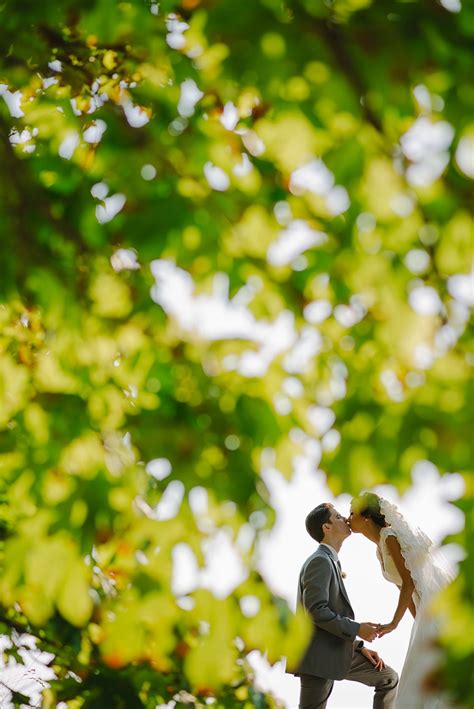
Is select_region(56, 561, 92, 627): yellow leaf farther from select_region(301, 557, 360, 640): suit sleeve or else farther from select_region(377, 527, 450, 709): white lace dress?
select_region(377, 527, 450, 709): white lace dress

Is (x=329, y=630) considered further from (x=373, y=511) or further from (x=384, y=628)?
(x=373, y=511)

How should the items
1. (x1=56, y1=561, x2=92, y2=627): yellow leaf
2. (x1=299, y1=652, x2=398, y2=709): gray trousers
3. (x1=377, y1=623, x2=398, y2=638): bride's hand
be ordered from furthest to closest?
(x1=377, y1=623, x2=398, y2=638): bride's hand → (x1=299, y1=652, x2=398, y2=709): gray trousers → (x1=56, y1=561, x2=92, y2=627): yellow leaf

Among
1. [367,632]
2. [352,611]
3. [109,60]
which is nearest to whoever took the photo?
[109,60]

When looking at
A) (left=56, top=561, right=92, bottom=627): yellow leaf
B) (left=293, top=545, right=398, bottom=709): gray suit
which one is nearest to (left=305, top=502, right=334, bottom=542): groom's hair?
(left=293, top=545, right=398, bottom=709): gray suit

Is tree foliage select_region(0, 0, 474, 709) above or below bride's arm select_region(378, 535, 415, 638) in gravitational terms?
above

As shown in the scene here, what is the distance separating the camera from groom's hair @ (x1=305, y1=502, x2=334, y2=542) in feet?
16.6

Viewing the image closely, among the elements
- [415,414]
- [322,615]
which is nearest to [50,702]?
[415,414]

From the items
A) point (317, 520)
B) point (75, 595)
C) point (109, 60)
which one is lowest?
point (317, 520)

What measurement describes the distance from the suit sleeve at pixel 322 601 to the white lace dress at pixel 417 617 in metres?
0.44

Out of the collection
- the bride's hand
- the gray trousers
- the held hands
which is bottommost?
the gray trousers

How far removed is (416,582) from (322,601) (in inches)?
26.4

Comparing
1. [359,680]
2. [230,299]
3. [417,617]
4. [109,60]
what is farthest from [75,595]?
[359,680]

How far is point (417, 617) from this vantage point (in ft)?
16.4

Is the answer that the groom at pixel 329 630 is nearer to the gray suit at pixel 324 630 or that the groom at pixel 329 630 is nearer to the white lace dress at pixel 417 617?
the gray suit at pixel 324 630
